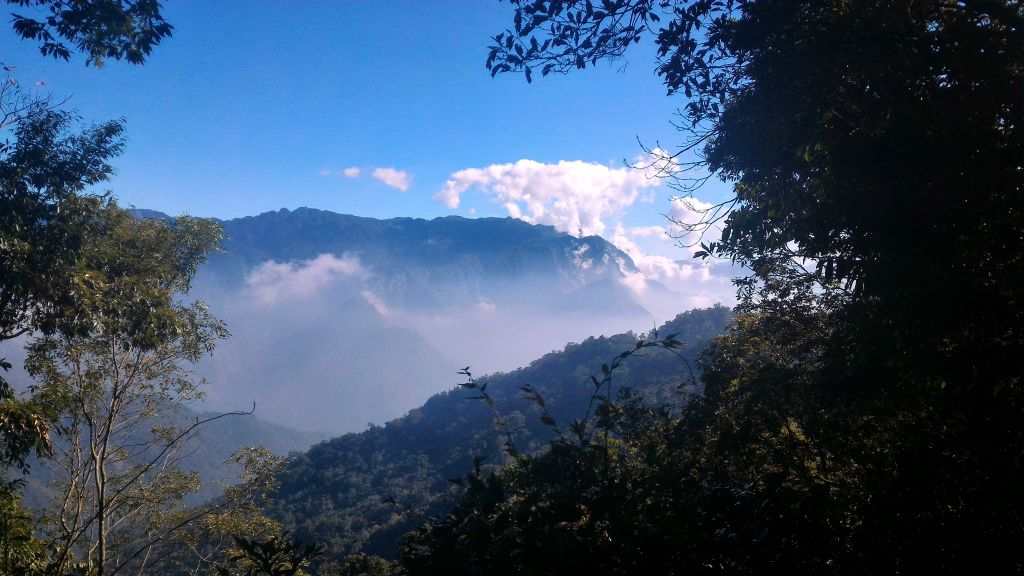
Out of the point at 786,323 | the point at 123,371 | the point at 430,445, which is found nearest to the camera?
the point at 786,323

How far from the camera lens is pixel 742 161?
5250mm

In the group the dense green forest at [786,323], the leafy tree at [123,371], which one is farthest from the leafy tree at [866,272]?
the leafy tree at [123,371]

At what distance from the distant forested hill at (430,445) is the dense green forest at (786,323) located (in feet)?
94.2

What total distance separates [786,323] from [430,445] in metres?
68.1

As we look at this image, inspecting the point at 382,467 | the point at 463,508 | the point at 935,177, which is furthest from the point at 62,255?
the point at 382,467

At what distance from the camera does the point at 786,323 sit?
727 cm

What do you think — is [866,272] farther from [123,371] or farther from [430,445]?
[430,445]

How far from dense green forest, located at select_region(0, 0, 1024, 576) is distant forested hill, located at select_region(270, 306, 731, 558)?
2872 centimetres

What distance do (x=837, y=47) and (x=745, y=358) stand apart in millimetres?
6249

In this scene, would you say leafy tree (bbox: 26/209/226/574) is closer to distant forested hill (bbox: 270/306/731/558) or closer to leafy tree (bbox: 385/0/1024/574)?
leafy tree (bbox: 385/0/1024/574)

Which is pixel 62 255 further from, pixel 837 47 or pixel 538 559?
pixel 837 47

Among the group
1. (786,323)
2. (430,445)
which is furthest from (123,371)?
(430,445)

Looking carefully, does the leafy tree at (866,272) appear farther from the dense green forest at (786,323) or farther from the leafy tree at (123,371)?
the leafy tree at (123,371)

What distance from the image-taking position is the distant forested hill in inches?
1703
